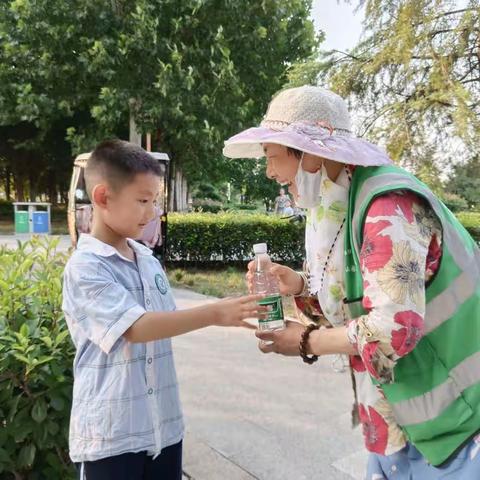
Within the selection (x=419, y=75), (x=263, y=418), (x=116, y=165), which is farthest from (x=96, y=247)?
(x=419, y=75)

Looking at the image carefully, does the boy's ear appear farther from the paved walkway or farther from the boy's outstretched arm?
the paved walkway

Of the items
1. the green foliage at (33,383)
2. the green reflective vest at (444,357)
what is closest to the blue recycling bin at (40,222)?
the green foliage at (33,383)

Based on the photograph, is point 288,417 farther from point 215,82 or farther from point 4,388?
point 215,82

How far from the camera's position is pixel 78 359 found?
1663 millimetres

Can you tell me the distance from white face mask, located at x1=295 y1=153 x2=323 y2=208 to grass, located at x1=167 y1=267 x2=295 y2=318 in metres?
6.36

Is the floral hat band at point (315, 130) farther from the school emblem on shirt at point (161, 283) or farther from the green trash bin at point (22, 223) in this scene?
the green trash bin at point (22, 223)

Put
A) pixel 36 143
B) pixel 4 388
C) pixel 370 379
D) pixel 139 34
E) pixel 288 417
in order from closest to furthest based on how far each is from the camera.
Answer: pixel 370 379 < pixel 4 388 < pixel 288 417 < pixel 139 34 < pixel 36 143

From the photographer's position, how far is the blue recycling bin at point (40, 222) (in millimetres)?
17172

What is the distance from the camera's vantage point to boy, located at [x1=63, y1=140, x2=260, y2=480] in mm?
1498

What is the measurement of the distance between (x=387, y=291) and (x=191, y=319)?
2.08 ft

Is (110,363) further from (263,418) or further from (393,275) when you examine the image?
Answer: (263,418)

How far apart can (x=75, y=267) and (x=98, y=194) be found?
263mm

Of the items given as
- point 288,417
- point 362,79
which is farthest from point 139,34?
point 288,417

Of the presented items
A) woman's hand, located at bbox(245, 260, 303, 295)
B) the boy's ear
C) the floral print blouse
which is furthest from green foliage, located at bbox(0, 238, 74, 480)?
the floral print blouse
